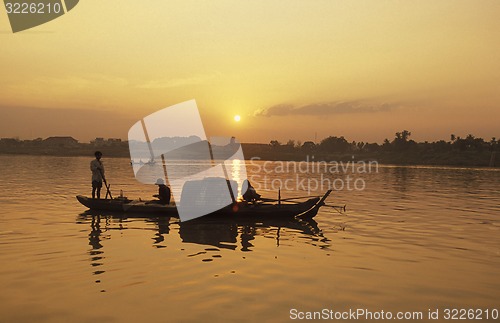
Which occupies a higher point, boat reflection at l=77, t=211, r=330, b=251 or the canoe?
the canoe

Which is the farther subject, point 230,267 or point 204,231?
point 204,231

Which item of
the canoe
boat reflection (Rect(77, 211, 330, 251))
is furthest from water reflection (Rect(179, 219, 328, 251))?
the canoe

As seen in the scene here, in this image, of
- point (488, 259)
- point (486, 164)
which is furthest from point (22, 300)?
point (486, 164)

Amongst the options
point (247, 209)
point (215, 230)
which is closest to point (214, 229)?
point (215, 230)

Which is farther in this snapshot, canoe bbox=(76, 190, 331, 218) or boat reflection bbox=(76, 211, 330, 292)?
canoe bbox=(76, 190, 331, 218)

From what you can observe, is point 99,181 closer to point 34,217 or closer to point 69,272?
point 34,217

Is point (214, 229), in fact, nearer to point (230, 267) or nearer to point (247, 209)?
point (247, 209)

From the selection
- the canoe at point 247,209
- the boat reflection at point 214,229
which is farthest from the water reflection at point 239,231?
the canoe at point 247,209

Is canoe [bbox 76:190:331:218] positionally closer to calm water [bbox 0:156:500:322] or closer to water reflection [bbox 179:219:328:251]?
water reflection [bbox 179:219:328:251]

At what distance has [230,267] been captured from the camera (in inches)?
472

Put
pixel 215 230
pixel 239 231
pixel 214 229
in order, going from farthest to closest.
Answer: pixel 214 229 < pixel 215 230 < pixel 239 231

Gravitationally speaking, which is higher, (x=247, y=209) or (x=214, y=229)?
(x=247, y=209)

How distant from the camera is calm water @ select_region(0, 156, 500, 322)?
8.88 meters

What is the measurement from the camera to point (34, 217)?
64.3 ft
